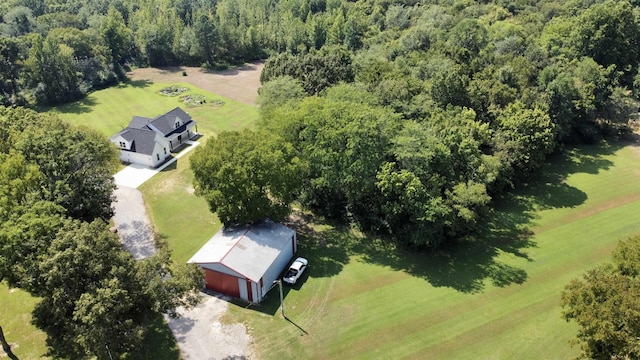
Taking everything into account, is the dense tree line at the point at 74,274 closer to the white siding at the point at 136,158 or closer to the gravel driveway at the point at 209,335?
the gravel driveway at the point at 209,335

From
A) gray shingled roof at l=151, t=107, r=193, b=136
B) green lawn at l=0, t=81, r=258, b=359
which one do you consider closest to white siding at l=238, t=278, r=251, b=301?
green lawn at l=0, t=81, r=258, b=359

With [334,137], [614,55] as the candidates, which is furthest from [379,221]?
[614,55]

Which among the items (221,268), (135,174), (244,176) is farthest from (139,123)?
(221,268)

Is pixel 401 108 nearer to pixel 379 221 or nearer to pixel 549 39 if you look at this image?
pixel 379 221

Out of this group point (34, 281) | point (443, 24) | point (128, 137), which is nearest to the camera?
point (34, 281)

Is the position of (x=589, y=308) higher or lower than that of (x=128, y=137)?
higher

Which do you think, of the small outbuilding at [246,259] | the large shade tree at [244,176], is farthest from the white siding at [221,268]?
the large shade tree at [244,176]

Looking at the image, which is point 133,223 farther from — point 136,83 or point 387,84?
point 136,83
